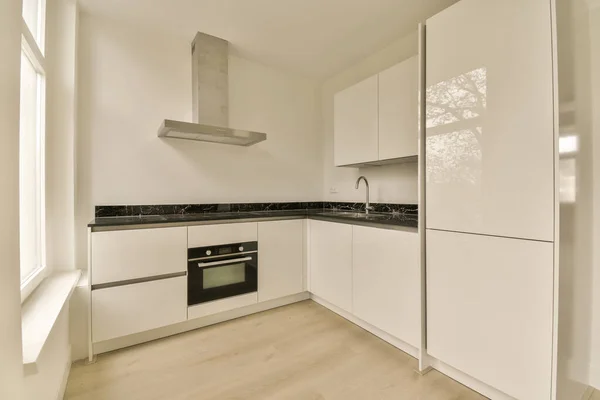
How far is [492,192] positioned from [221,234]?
1862mm

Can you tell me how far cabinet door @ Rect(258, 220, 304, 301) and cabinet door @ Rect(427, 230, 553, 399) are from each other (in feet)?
4.20

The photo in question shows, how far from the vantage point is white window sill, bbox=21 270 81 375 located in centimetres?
96

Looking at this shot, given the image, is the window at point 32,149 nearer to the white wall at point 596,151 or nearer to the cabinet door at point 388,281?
the cabinet door at point 388,281

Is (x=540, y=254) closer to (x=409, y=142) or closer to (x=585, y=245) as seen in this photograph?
(x=585, y=245)

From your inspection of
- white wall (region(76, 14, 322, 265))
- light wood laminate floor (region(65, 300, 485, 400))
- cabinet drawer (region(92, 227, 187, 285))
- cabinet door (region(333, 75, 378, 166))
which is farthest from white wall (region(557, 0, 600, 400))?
white wall (region(76, 14, 322, 265))

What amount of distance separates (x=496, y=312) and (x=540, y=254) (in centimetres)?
37

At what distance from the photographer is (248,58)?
2883 mm

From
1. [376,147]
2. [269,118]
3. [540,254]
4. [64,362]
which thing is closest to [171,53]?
[269,118]

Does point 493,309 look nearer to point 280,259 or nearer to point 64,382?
point 280,259

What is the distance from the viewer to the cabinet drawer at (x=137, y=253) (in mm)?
1786

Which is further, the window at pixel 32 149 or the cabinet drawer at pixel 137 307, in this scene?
the cabinet drawer at pixel 137 307

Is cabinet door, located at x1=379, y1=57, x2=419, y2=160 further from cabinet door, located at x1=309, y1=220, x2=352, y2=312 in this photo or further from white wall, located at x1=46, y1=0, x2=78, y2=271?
white wall, located at x1=46, y1=0, x2=78, y2=271

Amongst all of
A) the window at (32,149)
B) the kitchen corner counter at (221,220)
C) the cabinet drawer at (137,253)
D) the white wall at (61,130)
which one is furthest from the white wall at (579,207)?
the white wall at (61,130)

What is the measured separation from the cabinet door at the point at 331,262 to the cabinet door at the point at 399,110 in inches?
29.5
